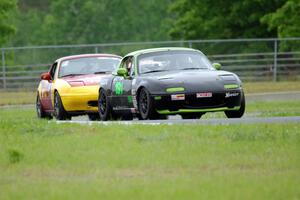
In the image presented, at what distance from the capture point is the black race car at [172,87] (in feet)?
58.0

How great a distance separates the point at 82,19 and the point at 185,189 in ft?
256

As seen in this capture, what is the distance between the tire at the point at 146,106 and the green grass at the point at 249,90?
1856 centimetres

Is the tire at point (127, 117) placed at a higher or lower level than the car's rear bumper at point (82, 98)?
lower

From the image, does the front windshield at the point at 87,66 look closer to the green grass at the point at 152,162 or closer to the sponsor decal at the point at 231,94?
the sponsor decal at the point at 231,94

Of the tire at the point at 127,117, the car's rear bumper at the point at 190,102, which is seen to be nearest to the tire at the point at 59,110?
the tire at the point at 127,117

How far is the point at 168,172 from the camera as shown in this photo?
1042cm

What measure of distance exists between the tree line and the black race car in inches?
1039

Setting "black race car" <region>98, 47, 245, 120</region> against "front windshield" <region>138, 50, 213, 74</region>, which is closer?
"black race car" <region>98, 47, 245, 120</region>

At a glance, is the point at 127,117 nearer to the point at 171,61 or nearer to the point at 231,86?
the point at 171,61

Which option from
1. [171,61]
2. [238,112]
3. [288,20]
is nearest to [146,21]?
[288,20]

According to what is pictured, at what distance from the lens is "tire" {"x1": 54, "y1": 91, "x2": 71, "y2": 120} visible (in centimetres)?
2253

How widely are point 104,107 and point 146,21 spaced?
78.1 metres

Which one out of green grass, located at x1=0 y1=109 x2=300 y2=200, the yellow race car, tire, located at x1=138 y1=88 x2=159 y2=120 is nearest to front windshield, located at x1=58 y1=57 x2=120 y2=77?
the yellow race car

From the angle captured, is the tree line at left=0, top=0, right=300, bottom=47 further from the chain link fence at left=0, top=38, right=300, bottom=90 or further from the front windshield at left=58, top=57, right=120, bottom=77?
the front windshield at left=58, top=57, right=120, bottom=77
